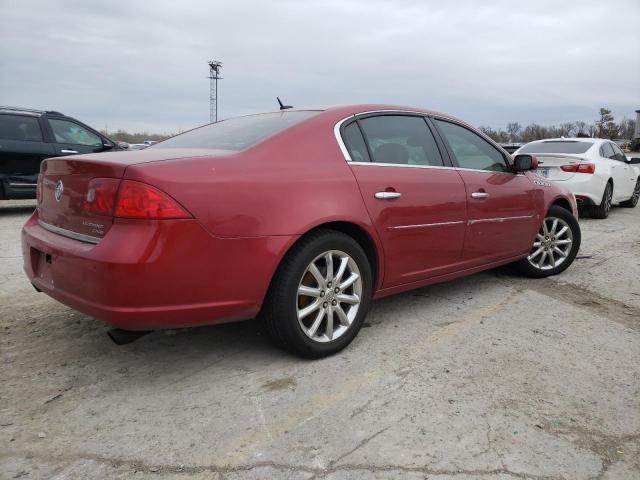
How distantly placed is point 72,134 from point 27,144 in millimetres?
833

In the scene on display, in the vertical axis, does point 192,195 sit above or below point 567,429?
above


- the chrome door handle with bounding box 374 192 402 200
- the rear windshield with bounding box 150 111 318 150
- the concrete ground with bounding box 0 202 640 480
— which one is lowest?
the concrete ground with bounding box 0 202 640 480

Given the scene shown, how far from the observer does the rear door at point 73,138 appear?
8.74m

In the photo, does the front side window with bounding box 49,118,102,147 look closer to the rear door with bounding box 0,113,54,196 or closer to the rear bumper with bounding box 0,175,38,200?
the rear door with bounding box 0,113,54,196

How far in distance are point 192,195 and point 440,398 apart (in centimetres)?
152

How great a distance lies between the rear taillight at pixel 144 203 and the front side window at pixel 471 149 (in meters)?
2.34

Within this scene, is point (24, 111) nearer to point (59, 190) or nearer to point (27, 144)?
point (27, 144)

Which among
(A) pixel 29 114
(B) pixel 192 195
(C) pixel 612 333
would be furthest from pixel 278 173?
(A) pixel 29 114

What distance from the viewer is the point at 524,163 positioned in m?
4.27

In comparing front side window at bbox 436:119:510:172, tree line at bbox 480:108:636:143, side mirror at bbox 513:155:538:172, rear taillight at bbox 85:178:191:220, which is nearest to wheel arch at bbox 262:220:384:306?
rear taillight at bbox 85:178:191:220

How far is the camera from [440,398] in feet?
8.12

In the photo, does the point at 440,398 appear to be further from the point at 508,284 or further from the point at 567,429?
the point at 508,284

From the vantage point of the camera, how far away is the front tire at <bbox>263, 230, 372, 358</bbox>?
8.81 feet

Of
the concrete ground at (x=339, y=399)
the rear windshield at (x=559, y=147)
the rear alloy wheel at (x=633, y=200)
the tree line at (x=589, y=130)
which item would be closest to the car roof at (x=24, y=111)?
the concrete ground at (x=339, y=399)
